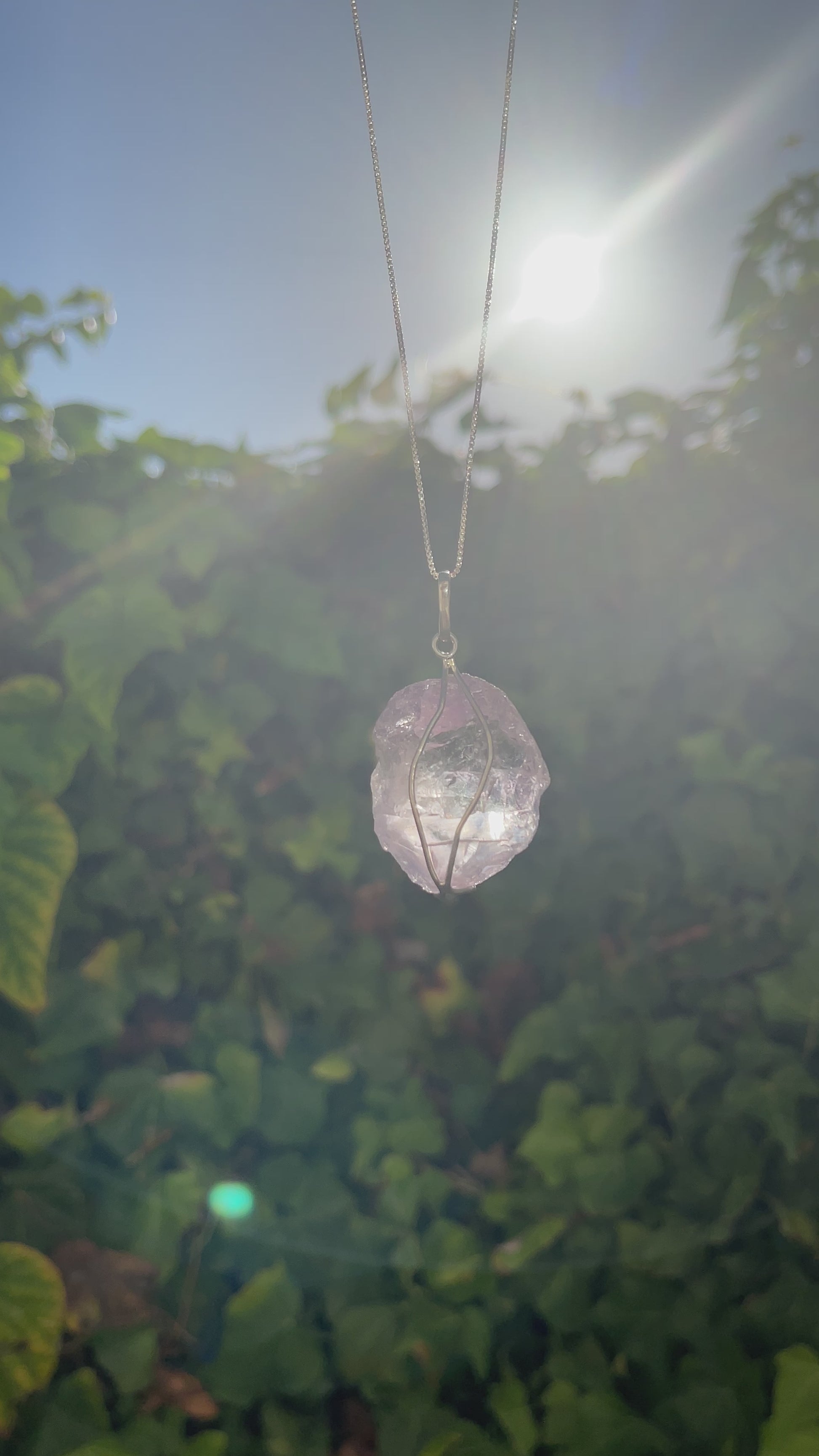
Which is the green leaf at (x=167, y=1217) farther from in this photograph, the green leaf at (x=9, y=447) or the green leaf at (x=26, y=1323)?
the green leaf at (x=9, y=447)

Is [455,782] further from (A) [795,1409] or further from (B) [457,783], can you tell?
(A) [795,1409]

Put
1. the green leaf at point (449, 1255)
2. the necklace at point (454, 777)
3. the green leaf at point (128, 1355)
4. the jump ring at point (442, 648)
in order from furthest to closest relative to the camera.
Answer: the green leaf at point (449, 1255)
the green leaf at point (128, 1355)
the jump ring at point (442, 648)
the necklace at point (454, 777)

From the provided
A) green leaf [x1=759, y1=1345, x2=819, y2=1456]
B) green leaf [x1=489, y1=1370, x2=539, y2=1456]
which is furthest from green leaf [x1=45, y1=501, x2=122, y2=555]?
green leaf [x1=759, y1=1345, x2=819, y2=1456]

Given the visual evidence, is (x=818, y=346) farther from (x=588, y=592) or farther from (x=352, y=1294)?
(x=352, y=1294)

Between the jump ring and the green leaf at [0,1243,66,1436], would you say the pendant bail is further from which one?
the green leaf at [0,1243,66,1436]

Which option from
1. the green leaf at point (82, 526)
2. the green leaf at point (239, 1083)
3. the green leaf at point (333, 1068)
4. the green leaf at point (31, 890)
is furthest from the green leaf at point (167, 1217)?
the green leaf at point (82, 526)
